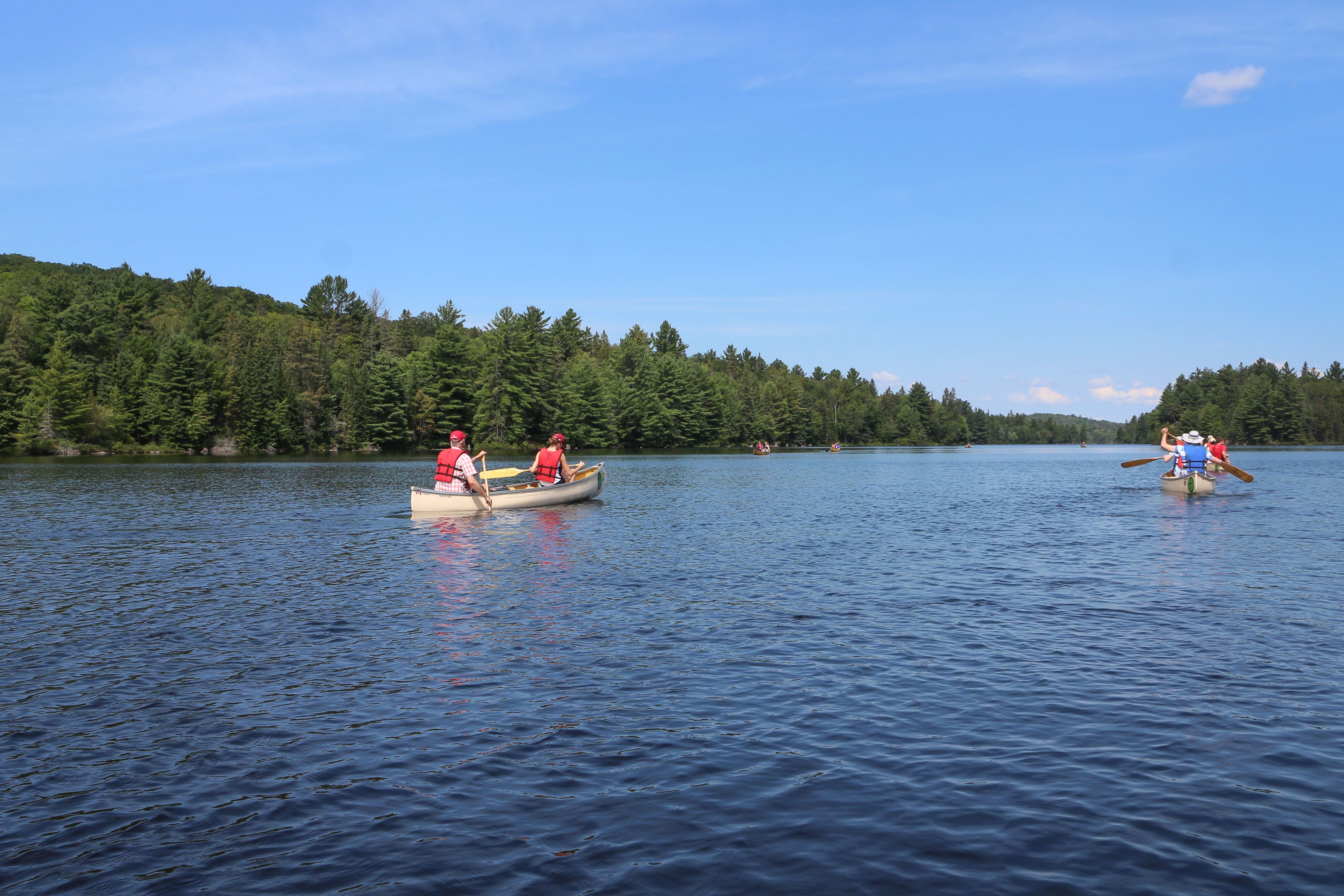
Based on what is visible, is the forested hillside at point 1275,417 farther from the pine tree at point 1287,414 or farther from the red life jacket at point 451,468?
the red life jacket at point 451,468

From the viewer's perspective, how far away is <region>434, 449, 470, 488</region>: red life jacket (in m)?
30.4

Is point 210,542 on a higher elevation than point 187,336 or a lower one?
lower

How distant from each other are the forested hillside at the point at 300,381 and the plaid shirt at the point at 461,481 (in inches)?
3005

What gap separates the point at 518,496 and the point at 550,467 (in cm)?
285

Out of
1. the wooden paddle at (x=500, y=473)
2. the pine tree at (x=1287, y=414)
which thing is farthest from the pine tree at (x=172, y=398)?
the pine tree at (x=1287, y=414)

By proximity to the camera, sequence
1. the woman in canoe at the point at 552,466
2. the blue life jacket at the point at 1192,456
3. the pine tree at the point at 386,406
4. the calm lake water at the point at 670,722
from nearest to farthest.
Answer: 1. the calm lake water at the point at 670,722
2. the woman in canoe at the point at 552,466
3. the blue life jacket at the point at 1192,456
4. the pine tree at the point at 386,406

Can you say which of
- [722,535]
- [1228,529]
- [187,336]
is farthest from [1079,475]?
[187,336]

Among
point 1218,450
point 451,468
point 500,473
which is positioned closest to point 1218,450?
point 1218,450

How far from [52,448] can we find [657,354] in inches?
4082

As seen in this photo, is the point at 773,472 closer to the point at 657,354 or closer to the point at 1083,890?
the point at 1083,890

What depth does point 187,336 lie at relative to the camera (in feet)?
370

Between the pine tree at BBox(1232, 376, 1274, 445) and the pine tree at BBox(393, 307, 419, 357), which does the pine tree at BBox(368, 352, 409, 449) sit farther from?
the pine tree at BBox(1232, 376, 1274, 445)

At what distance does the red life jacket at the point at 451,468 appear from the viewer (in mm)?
30375

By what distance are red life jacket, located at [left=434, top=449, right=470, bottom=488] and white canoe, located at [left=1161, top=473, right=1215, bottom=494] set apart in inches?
1223
